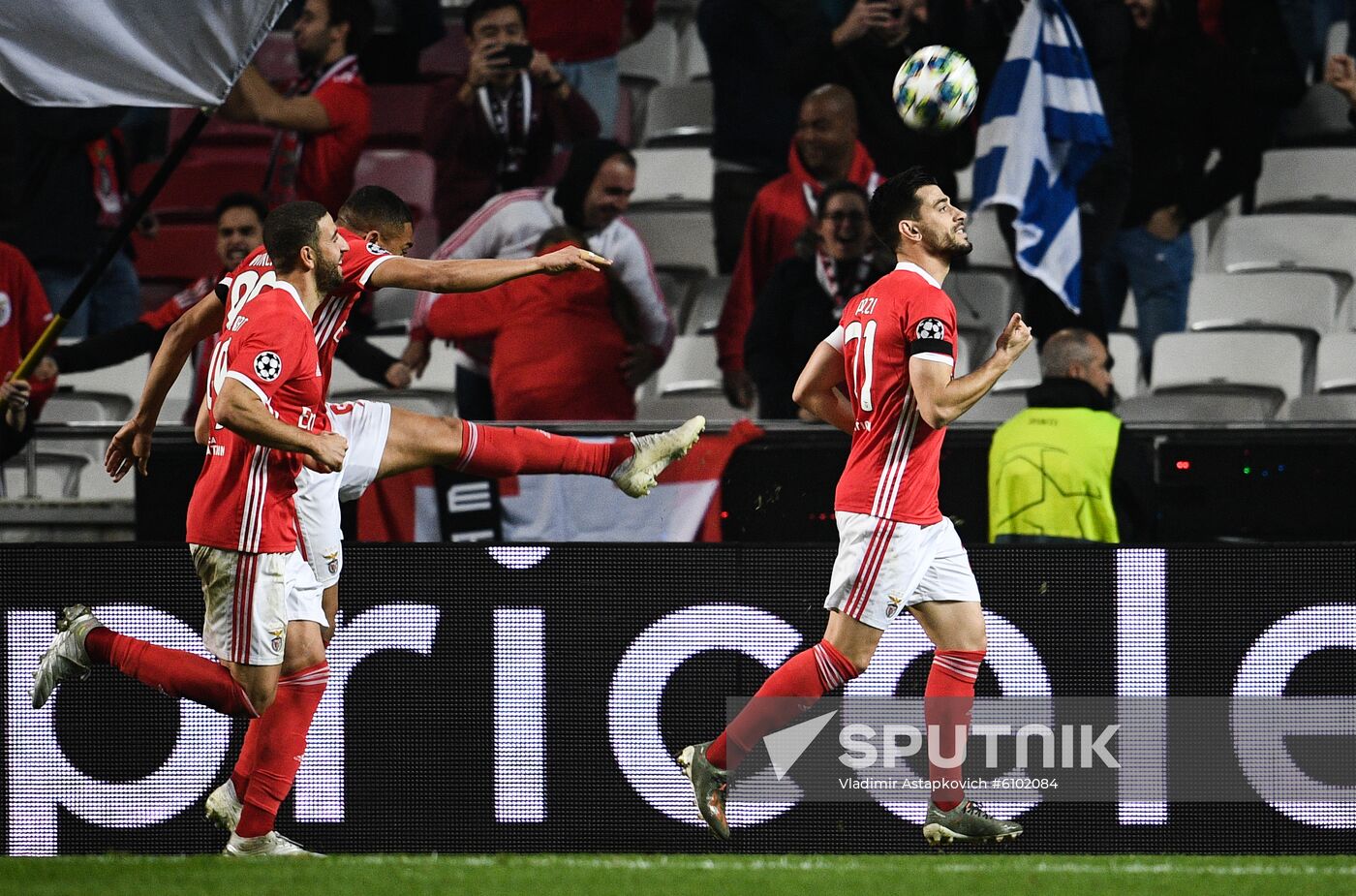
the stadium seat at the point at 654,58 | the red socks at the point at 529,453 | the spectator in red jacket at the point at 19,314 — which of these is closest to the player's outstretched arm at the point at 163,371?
the red socks at the point at 529,453

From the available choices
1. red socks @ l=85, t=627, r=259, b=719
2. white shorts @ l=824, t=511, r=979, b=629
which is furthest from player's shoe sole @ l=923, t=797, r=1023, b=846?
red socks @ l=85, t=627, r=259, b=719

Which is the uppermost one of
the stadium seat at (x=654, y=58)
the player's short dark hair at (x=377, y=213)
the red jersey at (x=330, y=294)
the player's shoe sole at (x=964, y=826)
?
the stadium seat at (x=654, y=58)

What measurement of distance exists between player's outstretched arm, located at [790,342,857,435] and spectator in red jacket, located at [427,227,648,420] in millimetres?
2531

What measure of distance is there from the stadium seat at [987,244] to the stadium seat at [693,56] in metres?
2.34

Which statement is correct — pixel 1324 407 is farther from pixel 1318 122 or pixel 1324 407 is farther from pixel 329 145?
pixel 329 145

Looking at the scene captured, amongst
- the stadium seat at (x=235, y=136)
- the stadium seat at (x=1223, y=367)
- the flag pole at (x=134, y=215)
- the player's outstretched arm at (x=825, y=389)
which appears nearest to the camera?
the player's outstretched arm at (x=825, y=389)

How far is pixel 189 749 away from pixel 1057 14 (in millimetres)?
5240

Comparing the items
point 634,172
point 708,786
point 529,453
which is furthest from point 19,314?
point 708,786

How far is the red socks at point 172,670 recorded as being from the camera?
17.2ft

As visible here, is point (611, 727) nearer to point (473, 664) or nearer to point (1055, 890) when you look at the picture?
point (473, 664)

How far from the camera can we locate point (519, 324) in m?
7.97

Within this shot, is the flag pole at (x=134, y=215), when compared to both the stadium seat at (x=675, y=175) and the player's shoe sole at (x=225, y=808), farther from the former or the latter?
the stadium seat at (x=675, y=175)

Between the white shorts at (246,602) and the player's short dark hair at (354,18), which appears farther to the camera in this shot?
the player's short dark hair at (354,18)

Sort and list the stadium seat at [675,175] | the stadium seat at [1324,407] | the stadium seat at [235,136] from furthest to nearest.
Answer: the stadium seat at [235,136] < the stadium seat at [675,175] < the stadium seat at [1324,407]
